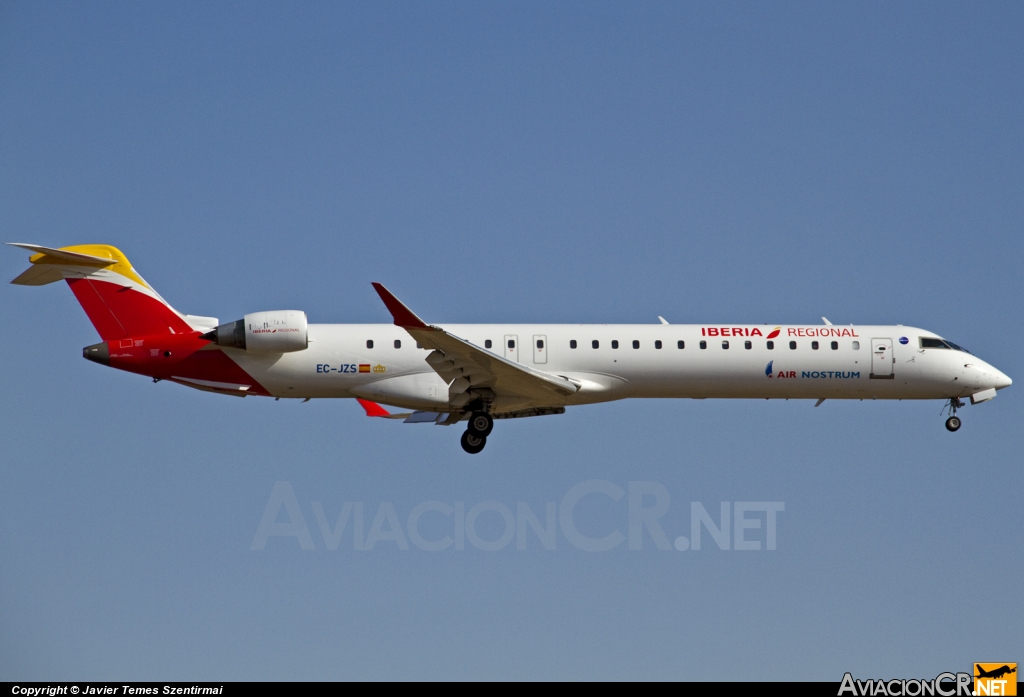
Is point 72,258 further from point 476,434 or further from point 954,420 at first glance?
point 954,420

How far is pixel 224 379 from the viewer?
29406 mm

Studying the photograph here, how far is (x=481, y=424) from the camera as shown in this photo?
1163 inches

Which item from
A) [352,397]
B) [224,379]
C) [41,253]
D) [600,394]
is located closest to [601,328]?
[600,394]

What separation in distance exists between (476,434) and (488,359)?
2232 millimetres

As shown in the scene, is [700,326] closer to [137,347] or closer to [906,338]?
[906,338]

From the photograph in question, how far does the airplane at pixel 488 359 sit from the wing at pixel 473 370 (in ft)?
0.14

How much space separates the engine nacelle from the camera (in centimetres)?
2895

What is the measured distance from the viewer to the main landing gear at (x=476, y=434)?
96.9 ft

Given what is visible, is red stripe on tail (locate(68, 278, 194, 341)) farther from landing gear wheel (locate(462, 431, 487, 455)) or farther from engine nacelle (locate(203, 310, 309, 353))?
landing gear wheel (locate(462, 431, 487, 455))

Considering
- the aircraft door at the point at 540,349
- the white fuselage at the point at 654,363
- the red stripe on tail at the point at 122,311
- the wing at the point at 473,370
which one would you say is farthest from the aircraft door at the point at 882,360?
the red stripe on tail at the point at 122,311

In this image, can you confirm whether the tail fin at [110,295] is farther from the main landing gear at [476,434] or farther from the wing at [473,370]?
the main landing gear at [476,434]

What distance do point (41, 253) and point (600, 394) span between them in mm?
12903

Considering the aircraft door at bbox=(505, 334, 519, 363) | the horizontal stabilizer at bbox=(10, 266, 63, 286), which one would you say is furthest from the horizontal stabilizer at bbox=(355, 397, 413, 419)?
the horizontal stabilizer at bbox=(10, 266, 63, 286)

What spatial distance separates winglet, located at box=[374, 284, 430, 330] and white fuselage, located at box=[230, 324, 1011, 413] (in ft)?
7.44
